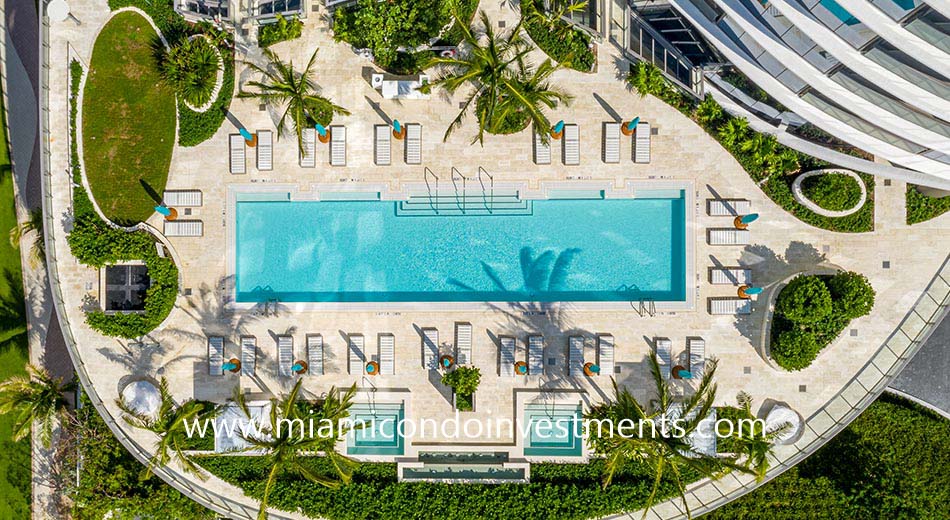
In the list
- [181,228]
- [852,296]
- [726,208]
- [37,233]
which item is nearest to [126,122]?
[181,228]

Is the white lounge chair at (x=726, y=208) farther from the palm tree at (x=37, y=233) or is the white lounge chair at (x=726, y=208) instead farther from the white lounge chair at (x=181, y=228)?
the palm tree at (x=37, y=233)

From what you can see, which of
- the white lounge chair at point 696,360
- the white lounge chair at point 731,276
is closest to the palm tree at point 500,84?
the white lounge chair at point 731,276

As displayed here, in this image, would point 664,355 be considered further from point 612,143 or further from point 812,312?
point 612,143

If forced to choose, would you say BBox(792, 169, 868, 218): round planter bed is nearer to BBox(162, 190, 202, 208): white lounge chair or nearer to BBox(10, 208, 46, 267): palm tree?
BBox(162, 190, 202, 208): white lounge chair

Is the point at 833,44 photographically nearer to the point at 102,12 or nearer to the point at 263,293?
the point at 263,293

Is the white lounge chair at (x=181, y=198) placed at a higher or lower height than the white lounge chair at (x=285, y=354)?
higher
